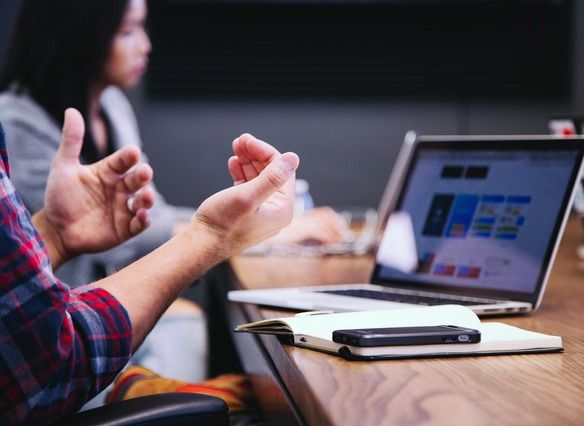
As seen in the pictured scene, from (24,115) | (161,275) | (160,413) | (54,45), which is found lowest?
(160,413)

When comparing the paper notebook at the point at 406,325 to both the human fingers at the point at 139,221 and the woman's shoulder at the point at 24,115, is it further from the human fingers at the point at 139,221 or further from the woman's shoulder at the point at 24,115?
the woman's shoulder at the point at 24,115

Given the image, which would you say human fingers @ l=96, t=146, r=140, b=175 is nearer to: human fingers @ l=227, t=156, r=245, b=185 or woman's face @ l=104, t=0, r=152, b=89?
human fingers @ l=227, t=156, r=245, b=185

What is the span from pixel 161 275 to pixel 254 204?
150 mm

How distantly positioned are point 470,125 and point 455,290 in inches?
110

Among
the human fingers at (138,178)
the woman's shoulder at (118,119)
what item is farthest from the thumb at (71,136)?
the woman's shoulder at (118,119)

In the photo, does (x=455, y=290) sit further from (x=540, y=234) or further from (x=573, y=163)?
(x=573, y=163)

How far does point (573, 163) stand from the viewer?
4.36 ft

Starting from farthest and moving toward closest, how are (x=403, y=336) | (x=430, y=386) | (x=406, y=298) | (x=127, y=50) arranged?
(x=127, y=50) → (x=406, y=298) → (x=403, y=336) → (x=430, y=386)

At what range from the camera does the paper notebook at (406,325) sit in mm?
920

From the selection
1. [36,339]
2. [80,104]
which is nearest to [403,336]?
[36,339]

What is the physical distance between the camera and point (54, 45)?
237 centimetres

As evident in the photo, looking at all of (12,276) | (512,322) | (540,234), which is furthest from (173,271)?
(540,234)

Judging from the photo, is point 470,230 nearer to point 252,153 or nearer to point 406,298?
point 406,298

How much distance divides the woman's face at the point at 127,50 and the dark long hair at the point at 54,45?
6cm
